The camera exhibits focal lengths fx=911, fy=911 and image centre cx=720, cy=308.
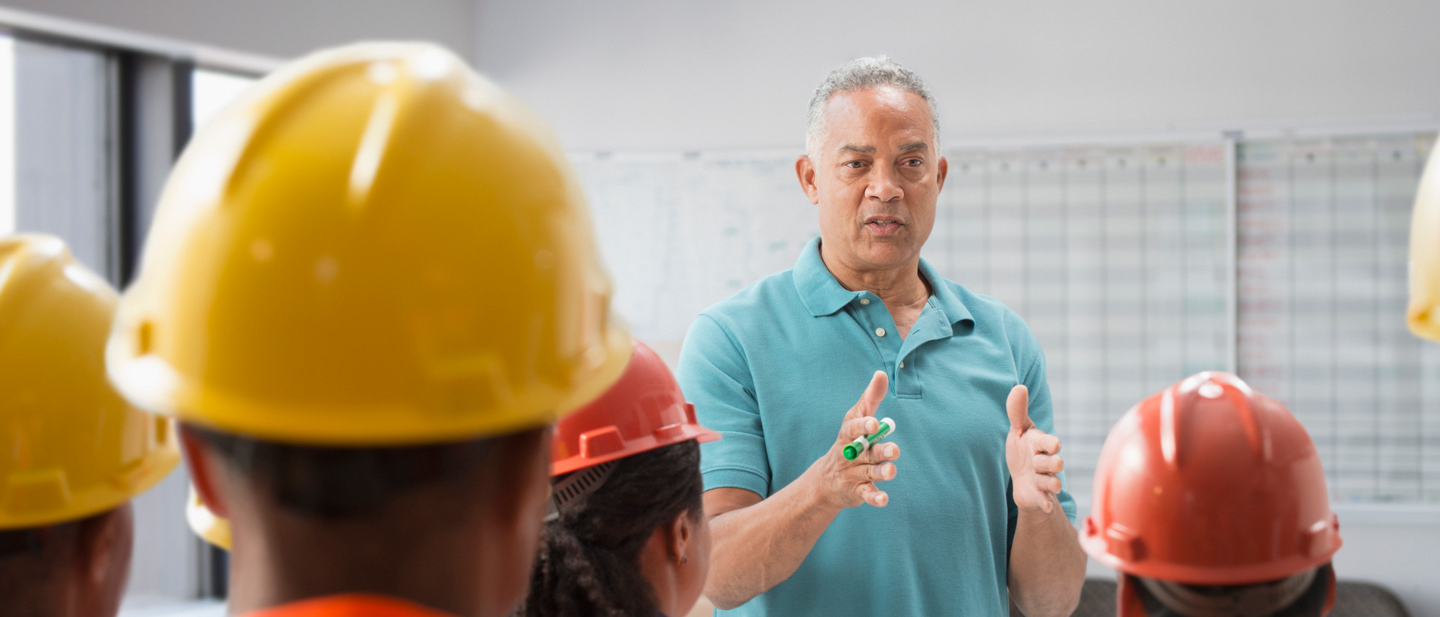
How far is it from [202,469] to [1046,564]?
1.39 meters

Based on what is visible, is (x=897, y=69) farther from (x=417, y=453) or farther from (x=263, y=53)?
(x=263, y=53)

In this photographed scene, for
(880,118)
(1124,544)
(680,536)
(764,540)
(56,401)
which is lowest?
(764,540)

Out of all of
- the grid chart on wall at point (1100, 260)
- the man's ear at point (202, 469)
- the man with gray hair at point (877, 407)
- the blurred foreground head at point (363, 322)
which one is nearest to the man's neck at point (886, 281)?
the man with gray hair at point (877, 407)

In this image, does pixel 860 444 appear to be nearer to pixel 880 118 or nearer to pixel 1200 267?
pixel 880 118

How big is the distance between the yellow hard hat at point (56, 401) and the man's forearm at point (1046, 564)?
1.31 m

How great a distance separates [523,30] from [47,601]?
11.9ft

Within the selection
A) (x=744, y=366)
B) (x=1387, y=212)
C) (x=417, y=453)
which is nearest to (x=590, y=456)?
(x=417, y=453)

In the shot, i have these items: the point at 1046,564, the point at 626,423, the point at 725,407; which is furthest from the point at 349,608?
the point at 1046,564

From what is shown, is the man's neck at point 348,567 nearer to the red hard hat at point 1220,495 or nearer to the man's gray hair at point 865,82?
the red hard hat at point 1220,495

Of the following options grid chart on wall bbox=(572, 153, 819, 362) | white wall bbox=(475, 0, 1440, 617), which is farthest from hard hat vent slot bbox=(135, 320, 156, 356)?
white wall bbox=(475, 0, 1440, 617)

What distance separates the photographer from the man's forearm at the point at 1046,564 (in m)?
1.55

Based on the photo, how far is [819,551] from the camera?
1524mm

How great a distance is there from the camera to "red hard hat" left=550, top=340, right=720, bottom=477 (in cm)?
99

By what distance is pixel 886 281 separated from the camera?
174 centimetres
